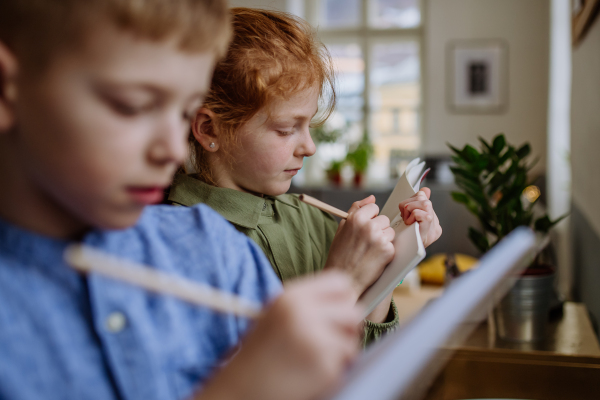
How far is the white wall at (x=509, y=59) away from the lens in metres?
4.89

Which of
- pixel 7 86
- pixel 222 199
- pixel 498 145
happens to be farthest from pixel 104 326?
pixel 498 145

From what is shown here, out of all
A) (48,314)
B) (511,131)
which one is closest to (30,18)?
(48,314)

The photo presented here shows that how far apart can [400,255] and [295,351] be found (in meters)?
0.41

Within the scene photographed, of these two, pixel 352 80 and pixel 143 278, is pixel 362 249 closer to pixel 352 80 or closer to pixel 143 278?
pixel 143 278

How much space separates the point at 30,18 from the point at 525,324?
1.25m

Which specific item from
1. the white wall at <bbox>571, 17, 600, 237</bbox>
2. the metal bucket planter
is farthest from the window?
the metal bucket planter

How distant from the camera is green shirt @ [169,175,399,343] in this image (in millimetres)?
807

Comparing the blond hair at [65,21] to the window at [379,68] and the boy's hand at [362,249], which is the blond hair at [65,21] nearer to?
the boy's hand at [362,249]

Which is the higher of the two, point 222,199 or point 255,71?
point 255,71

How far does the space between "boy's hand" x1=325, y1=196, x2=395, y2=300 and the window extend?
187 inches

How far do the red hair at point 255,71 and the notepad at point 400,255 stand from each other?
23 cm

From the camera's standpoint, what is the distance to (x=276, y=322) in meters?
0.34

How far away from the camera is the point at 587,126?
1602 mm

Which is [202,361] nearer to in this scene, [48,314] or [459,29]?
[48,314]
